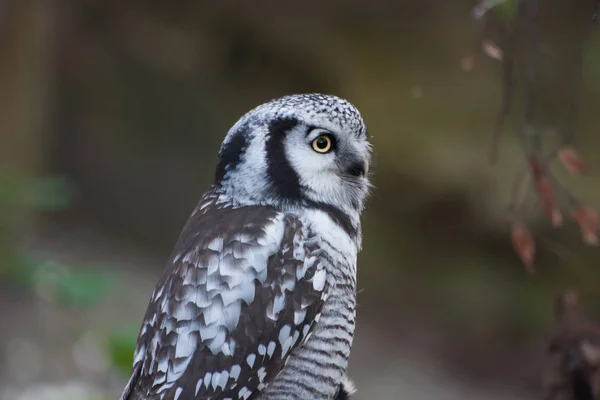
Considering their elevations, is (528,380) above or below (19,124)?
below

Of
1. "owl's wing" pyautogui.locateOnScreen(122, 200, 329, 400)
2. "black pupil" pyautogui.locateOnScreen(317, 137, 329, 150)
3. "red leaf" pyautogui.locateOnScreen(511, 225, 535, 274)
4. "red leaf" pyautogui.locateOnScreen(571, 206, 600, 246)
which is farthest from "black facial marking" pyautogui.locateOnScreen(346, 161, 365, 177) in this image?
"red leaf" pyautogui.locateOnScreen(571, 206, 600, 246)

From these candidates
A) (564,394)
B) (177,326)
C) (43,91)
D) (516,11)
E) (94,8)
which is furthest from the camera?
(94,8)

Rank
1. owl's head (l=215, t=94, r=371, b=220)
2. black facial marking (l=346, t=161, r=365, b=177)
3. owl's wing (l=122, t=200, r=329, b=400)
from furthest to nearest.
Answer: black facial marking (l=346, t=161, r=365, b=177) → owl's head (l=215, t=94, r=371, b=220) → owl's wing (l=122, t=200, r=329, b=400)

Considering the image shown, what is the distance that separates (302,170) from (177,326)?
0.53 metres

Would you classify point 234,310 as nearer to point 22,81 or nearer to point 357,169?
point 357,169

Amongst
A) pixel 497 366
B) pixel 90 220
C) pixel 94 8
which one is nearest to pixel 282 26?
pixel 94 8

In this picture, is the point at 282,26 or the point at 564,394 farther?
the point at 282,26

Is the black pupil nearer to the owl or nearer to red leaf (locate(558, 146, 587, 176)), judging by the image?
the owl

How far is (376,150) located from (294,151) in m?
2.87

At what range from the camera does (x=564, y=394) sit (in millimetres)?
2719

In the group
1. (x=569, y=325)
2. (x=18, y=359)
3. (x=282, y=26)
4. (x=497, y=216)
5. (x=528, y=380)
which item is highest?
(x=282, y=26)

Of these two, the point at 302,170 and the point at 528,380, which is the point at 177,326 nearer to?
the point at 302,170

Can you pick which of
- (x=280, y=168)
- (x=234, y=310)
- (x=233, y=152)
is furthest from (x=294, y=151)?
(x=234, y=310)

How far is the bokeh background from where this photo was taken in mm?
5805
